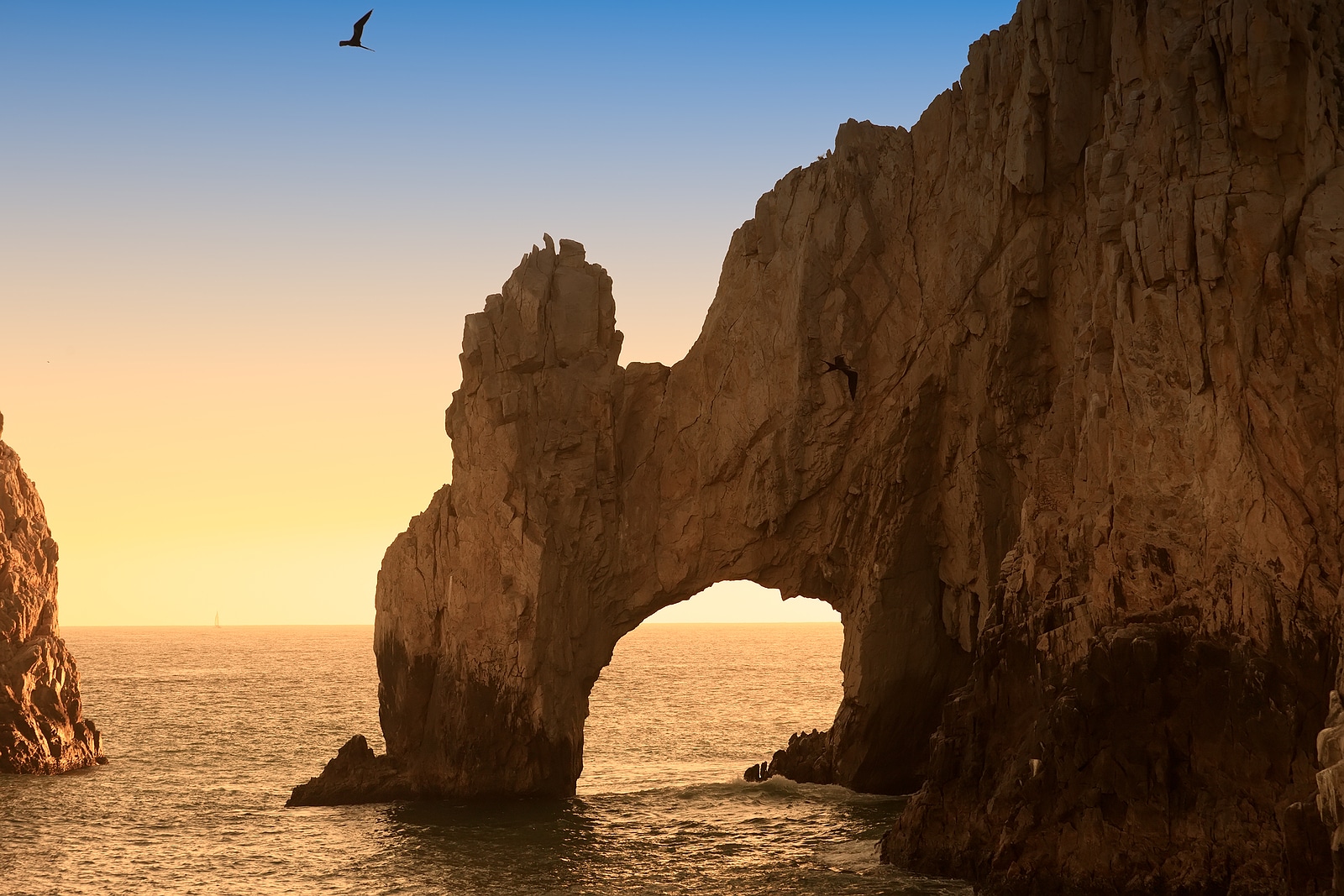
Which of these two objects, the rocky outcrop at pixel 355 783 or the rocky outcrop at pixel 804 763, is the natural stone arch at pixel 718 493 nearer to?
the rocky outcrop at pixel 355 783

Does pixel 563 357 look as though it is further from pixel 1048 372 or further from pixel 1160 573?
pixel 1160 573

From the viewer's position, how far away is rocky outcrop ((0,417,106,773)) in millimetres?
53594

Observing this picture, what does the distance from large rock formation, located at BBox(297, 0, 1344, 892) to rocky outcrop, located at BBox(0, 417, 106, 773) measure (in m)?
15.4

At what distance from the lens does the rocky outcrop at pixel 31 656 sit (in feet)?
176

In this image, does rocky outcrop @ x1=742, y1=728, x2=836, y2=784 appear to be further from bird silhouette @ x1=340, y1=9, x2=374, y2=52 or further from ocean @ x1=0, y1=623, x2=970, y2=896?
bird silhouette @ x1=340, y1=9, x2=374, y2=52

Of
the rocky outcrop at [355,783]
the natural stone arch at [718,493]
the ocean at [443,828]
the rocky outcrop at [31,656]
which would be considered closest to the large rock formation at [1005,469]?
the natural stone arch at [718,493]

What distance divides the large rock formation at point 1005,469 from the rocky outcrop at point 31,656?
50.4 feet

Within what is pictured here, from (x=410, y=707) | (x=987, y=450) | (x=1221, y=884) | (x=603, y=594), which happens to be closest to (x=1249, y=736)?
(x=1221, y=884)

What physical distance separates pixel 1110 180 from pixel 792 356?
14.1m

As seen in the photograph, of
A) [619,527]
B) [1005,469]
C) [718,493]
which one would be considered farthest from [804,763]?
[1005,469]

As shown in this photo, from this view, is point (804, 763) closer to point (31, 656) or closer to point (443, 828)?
point (443, 828)

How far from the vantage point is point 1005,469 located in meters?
41.8

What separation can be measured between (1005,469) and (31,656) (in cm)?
3695

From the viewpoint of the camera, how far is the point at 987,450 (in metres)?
41.6
